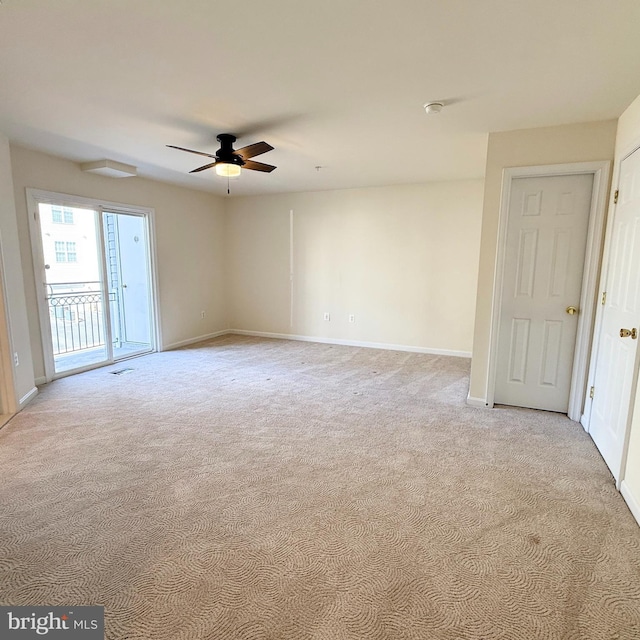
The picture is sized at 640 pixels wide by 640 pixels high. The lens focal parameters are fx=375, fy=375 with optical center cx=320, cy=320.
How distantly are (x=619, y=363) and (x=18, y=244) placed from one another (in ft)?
17.3

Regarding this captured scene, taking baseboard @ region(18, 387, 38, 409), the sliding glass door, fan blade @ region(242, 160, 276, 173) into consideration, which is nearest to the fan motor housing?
fan blade @ region(242, 160, 276, 173)

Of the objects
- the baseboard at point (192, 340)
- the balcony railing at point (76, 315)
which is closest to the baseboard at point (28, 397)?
the balcony railing at point (76, 315)

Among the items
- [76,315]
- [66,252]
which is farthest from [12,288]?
[76,315]

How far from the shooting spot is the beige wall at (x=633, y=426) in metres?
2.12

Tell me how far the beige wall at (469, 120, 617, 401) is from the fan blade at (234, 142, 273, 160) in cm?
197

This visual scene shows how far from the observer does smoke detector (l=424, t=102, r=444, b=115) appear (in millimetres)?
2738

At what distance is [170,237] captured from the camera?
5.89 metres

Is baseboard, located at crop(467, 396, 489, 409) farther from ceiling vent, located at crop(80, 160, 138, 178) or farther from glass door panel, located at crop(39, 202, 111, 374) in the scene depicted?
ceiling vent, located at crop(80, 160, 138, 178)

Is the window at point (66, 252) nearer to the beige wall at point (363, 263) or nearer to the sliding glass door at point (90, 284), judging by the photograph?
the sliding glass door at point (90, 284)

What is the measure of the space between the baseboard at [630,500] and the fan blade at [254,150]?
11.0 feet

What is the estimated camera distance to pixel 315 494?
7.41 feet

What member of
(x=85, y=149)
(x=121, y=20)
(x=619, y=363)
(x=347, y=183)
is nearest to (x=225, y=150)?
(x=121, y=20)

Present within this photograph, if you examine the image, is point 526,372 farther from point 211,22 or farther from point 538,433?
point 211,22

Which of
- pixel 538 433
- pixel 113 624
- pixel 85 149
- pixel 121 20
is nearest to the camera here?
pixel 113 624
